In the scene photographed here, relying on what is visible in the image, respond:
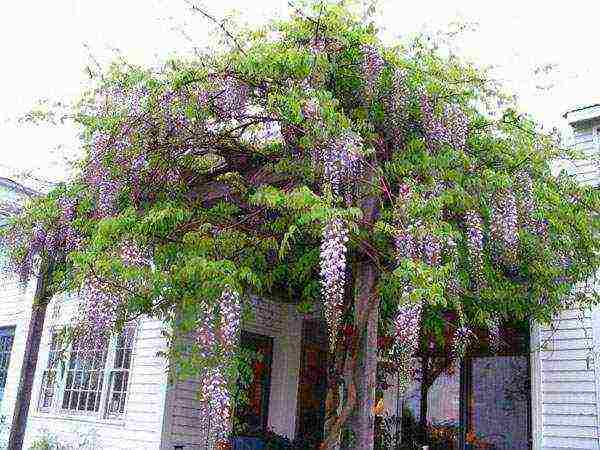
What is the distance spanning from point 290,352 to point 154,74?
5252 mm

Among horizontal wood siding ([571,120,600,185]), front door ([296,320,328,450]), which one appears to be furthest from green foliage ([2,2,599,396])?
front door ([296,320,328,450])

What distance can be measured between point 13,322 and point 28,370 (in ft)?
18.9

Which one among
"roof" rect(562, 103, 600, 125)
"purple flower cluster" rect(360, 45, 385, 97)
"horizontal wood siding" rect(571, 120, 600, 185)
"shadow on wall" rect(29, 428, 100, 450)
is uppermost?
"roof" rect(562, 103, 600, 125)

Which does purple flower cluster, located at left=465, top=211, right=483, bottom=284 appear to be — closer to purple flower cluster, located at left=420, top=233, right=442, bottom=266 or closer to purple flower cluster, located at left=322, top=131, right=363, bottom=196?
purple flower cluster, located at left=420, top=233, right=442, bottom=266

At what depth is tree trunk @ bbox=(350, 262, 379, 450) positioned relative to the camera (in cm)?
522

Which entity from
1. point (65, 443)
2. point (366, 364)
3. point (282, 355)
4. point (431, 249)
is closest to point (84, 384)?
point (65, 443)

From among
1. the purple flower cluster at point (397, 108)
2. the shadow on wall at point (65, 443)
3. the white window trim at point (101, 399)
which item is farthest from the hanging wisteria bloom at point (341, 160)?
the shadow on wall at point (65, 443)

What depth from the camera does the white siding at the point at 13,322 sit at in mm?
11047

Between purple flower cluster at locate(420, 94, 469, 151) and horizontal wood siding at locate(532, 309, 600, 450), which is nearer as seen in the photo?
purple flower cluster at locate(420, 94, 469, 151)

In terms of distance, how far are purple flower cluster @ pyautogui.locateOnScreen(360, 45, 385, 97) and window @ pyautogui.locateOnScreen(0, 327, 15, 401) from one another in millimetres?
9470

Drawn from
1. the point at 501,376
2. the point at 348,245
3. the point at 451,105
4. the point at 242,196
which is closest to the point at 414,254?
the point at 348,245

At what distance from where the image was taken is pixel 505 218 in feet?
17.3

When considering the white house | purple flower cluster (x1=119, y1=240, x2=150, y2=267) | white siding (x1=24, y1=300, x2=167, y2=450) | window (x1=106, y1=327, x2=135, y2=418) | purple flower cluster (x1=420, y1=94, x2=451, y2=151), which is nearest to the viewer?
purple flower cluster (x1=420, y1=94, x2=451, y2=151)

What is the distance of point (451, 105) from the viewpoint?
205 inches
